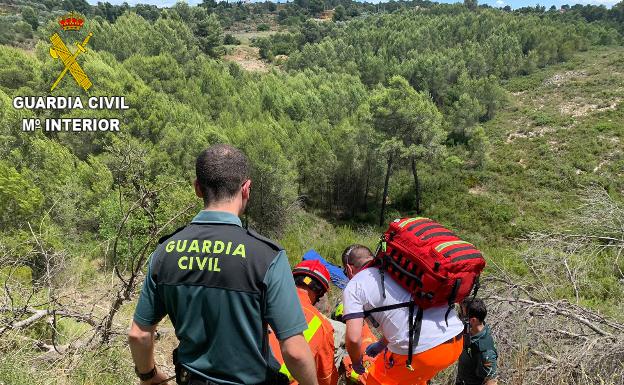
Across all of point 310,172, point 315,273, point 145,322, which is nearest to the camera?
point 145,322

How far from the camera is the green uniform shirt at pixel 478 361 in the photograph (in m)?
2.90

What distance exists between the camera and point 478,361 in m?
2.93

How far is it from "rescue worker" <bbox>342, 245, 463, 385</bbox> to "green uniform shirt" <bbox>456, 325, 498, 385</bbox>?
1.00 m

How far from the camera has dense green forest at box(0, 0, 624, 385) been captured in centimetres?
337

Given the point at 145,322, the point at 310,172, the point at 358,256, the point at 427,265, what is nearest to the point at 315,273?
the point at 358,256

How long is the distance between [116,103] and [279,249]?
18016 millimetres

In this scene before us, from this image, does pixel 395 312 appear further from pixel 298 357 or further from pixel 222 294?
pixel 222 294

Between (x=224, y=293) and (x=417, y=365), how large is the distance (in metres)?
1.16

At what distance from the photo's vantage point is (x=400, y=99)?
19984mm

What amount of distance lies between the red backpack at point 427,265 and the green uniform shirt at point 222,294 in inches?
28.0

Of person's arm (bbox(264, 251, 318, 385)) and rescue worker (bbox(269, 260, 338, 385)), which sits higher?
person's arm (bbox(264, 251, 318, 385))

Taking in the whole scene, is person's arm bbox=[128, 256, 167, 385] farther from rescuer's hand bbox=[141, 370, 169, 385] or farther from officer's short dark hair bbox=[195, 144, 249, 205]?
officer's short dark hair bbox=[195, 144, 249, 205]

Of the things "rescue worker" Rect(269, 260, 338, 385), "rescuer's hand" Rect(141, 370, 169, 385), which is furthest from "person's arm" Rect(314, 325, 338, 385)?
"rescuer's hand" Rect(141, 370, 169, 385)

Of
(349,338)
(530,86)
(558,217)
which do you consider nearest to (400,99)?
(558,217)
